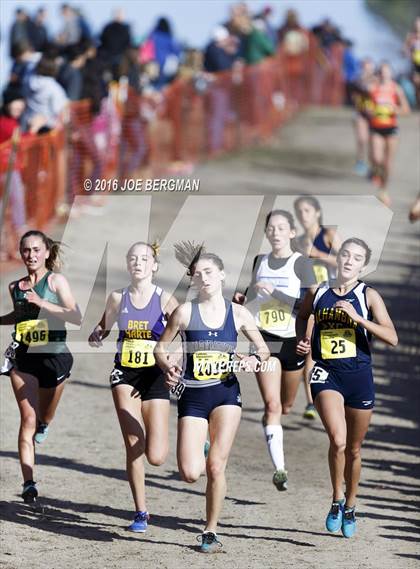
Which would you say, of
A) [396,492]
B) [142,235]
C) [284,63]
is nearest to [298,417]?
[396,492]

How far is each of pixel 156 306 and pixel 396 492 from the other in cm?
264

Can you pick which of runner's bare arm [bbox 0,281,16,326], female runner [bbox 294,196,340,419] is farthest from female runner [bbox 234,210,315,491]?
runner's bare arm [bbox 0,281,16,326]

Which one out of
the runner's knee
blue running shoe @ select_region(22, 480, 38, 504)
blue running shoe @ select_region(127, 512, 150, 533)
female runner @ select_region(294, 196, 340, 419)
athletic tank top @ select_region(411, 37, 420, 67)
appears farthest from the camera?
athletic tank top @ select_region(411, 37, 420, 67)

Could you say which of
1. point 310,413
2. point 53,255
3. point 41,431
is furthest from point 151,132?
point 53,255

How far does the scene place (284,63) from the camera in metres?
32.7

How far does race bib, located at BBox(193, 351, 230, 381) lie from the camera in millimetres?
8977

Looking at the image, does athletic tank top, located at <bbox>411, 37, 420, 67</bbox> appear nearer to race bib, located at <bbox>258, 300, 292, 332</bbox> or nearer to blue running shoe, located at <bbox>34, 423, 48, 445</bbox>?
race bib, located at <bbox>258, 300, 292, 332</bbox>

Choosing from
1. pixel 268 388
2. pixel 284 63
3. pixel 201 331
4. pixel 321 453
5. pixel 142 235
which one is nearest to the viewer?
pixel 201 331

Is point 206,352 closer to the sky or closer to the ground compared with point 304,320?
closer to the ground

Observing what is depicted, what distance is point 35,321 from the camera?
9.77 metres

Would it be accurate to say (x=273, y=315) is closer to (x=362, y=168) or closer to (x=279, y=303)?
(x=279, y=303)

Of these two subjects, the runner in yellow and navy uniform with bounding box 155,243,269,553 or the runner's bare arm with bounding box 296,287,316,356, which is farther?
the runner's bare arm with bounding box 296,287,316,356

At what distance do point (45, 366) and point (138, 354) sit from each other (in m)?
0.98

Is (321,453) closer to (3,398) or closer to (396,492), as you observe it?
(396,492)
